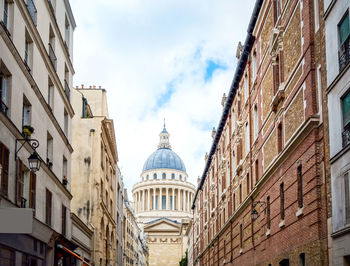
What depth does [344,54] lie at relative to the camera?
55.1 feet

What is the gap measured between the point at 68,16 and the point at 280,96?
42.7 ft

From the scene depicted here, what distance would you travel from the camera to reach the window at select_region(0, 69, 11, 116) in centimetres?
1867

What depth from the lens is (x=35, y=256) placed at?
2320 cm

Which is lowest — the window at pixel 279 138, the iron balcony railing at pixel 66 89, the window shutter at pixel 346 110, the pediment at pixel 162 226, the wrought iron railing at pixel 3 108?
the window shutter at pixel 346 110

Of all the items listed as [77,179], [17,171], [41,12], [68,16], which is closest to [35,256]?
[17,171]

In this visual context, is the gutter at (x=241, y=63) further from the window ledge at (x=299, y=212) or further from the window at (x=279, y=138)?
the window ledge at (x=299, y=212)

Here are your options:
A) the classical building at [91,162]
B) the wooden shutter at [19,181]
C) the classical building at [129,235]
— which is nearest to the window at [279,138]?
the wooden shutter at [19,181]

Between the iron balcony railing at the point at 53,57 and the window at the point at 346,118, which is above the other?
the iron balcony railing at the point at 53,57

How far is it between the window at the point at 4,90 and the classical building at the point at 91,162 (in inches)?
815

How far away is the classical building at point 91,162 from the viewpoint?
42969 millimetres

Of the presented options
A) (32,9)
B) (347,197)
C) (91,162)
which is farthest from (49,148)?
(91,162)

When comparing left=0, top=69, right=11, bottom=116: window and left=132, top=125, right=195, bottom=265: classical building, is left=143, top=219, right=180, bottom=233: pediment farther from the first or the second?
left=0, top=69, right=11, bottom=116: window

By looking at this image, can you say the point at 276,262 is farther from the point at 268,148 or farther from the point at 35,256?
the point at 35,256

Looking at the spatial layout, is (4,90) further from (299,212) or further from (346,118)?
(299,212)
